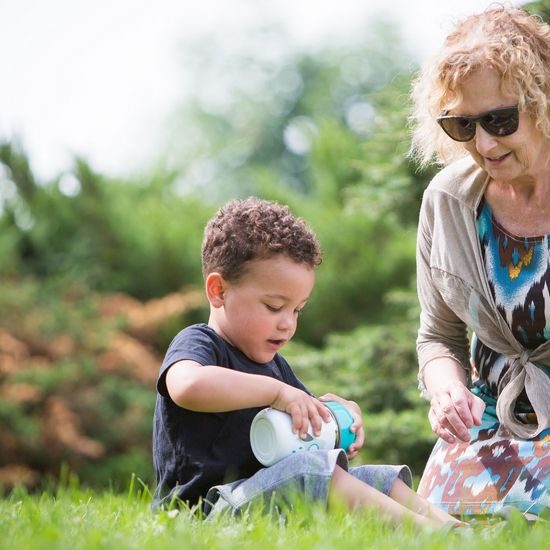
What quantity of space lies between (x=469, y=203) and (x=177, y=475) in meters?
1.41

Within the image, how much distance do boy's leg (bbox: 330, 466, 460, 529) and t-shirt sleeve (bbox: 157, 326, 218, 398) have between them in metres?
0.54

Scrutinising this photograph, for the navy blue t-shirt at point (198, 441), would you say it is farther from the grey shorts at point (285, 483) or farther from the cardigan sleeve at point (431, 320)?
the cardigan sleeve at point (431, 320)

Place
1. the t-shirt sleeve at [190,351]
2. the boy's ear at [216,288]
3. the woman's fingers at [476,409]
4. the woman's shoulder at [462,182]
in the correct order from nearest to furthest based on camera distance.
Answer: the t-shirt sleeve at [190,351] < the woman's fingers at [476,409] < the boy's ear at [216,288] < the woman's shoulder at [462,182]

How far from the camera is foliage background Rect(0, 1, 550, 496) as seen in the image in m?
6.95

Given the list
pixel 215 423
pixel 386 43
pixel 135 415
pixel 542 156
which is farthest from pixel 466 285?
pixel 386 43

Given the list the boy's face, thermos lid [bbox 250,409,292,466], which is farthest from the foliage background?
thermos lid [bbox 250,409,292,466]

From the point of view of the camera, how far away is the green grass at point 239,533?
7.10ft

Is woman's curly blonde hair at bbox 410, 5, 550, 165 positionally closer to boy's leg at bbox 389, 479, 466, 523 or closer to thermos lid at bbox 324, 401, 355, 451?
thermos lid at bbox 324, 401, 355, 451

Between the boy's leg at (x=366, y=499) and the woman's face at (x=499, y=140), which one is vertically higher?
the woman's face at (x=499, y=140)

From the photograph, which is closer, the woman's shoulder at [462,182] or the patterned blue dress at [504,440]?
the patterned blue dress at [504,440]

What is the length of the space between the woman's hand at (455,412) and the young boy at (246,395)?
226mm

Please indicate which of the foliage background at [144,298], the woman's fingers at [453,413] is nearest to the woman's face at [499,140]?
the woman's fingers at [453,413]

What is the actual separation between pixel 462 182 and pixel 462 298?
1.44 feet

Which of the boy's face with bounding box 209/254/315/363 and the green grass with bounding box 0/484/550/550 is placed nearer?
the green grass with bounding box 0/484/550/550
